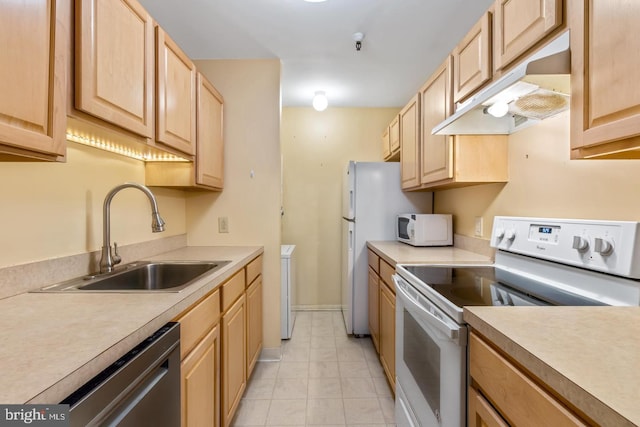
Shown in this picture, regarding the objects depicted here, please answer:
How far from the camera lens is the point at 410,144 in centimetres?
249

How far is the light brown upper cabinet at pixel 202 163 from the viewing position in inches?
76.5

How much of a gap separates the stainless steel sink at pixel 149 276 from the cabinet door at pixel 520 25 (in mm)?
1604

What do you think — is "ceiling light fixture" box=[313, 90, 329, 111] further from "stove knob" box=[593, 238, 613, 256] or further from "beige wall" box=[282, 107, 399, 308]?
"stove knob" box=[593, 238, 613, 256]

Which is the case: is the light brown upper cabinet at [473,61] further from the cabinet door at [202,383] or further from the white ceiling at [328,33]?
the cabinet door at [202,383]

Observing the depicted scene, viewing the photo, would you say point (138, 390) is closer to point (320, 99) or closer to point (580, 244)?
point (580, 244)

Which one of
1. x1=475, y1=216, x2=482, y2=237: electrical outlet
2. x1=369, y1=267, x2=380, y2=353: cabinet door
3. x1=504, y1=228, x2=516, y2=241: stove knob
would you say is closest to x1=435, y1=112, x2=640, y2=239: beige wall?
x1=475, y1=216, x2=482, y2=237: electrical outlet

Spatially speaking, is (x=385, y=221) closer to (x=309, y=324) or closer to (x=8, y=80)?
(x=309, y=324)

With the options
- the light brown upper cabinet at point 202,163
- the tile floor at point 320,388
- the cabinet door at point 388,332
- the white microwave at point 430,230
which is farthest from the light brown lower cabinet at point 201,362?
the white microwave at point 430,230

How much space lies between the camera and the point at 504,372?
0.75 metres

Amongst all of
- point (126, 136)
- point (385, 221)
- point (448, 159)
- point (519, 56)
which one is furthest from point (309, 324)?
point (519, 56)

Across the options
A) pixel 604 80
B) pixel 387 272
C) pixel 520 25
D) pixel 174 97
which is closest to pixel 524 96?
pixel 520 25

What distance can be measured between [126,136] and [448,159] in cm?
167

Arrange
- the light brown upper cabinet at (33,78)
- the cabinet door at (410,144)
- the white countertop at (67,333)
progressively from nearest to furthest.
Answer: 1. the white countertop at (67,333)
2. the light brown upper cabinet at (33,78)
3. the cabinet door at (410,144)

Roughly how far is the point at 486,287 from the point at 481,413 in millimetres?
537
